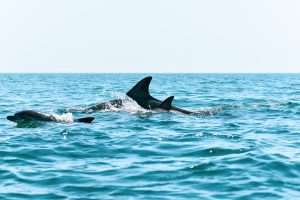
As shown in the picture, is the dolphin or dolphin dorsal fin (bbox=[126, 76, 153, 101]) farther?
dolphin dorsal fin (bbox=[126, 76, 153, 101])

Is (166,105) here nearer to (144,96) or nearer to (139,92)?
(144,96)

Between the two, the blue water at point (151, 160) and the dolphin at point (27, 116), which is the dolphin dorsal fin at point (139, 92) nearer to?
the blue water at point (151, 160)

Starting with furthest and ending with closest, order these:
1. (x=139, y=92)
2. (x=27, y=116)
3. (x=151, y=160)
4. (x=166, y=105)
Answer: (x=139, y=92), (x=166, y=105), (x=27, y=116), (x=151, y=160)

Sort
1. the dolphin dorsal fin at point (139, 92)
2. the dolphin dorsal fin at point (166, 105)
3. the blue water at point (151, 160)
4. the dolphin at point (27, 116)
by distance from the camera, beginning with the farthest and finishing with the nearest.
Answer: the dolphin dorsal fin at point (139, 92)
the dolphin dorsal fin at point (166, 105)
the dolphin at point (27, 116)
the blue water at point (151, 160)

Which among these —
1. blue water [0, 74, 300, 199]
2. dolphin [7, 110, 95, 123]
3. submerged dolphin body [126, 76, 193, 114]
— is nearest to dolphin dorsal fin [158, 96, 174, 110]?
submerged dolphin body [126, 76, 193, 114]

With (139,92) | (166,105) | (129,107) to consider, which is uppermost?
(139,92)

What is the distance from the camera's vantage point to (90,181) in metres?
10.2

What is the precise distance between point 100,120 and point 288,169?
1002 centimetres

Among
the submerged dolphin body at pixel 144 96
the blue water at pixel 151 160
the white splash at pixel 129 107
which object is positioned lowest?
the blue water at pixel 151 160

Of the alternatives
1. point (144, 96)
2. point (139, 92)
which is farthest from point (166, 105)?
point (139, 92)

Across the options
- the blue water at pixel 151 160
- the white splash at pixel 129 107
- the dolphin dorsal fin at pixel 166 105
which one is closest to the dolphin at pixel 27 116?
the blue water at pixel 151 160

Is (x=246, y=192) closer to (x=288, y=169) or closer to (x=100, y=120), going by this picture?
(x=288, y=169)

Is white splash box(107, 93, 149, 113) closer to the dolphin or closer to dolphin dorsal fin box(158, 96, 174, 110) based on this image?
dolphin dorsal fin box(158, 96, 174, 110)

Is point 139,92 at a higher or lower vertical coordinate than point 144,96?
higher
